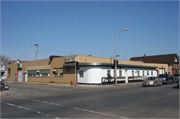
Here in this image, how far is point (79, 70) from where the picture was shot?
110 ft

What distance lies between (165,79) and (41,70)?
26561 mm

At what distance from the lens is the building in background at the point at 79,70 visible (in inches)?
1270

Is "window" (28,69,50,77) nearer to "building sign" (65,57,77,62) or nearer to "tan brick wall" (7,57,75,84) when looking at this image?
"tan brick wall" (7,57,75,84)

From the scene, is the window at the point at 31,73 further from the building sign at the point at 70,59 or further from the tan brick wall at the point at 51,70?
the building sign at the point at 70,59

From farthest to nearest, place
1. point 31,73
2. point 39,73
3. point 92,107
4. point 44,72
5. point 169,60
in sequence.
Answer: point 169,60, point 31,73, point 39,73, point 44,72, point 92,107

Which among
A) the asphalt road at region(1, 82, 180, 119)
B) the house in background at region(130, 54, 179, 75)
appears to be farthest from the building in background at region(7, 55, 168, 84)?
the house in background at region(130, 54, 179, 75)

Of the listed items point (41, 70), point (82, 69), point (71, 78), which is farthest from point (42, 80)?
point (82, 69)

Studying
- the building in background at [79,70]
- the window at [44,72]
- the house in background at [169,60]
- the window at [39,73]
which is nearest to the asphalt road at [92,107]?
the building in background at [79,70]

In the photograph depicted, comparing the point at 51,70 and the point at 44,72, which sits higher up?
the point at 51,70

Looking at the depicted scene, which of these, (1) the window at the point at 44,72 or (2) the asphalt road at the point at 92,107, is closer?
(2) the asphalt road at the point at 92,107

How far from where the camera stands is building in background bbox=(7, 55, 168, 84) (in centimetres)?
3225

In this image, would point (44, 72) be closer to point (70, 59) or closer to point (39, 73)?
point (39, 73)

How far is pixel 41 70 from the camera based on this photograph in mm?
42844

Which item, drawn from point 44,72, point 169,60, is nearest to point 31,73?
point 44,72
